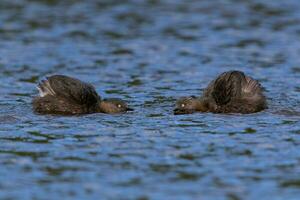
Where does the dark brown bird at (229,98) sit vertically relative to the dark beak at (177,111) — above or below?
above

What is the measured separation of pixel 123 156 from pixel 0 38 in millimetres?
11962

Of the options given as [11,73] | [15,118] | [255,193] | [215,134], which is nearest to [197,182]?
[255,193]

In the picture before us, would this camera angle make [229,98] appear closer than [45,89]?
Yes

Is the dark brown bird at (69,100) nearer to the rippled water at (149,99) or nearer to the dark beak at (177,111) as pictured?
the rippled water at (149,99)

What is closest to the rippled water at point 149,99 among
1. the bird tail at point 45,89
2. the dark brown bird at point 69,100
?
the dark brown bird at point 69,100

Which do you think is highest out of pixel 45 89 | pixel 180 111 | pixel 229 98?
pixel 45 89

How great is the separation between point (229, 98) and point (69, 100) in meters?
2.62

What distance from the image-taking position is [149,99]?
17.2 meters

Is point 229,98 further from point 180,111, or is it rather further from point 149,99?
point 149,99

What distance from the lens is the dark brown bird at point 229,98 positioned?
15.8m

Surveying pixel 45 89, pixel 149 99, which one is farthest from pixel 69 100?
pixel 149 99

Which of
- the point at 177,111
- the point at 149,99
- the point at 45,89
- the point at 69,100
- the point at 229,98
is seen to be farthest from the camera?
the point at 149,99

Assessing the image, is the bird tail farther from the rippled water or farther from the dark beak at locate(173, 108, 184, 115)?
the dark beak at locate(173, 108, 184, 115)

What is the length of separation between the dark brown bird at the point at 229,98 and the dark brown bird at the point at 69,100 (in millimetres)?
1004
